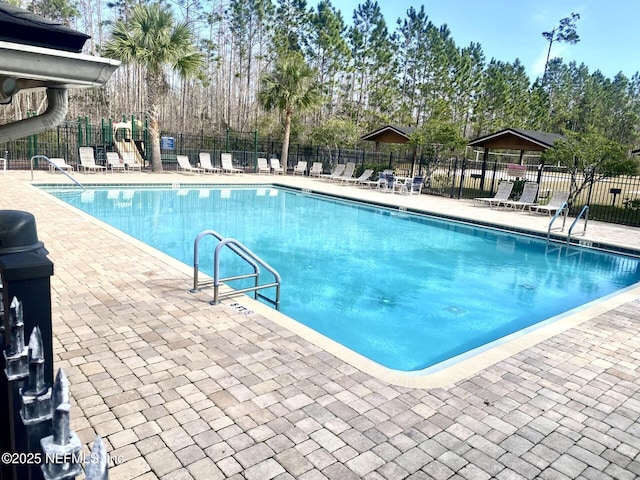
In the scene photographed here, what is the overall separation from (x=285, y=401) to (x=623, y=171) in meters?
13.4

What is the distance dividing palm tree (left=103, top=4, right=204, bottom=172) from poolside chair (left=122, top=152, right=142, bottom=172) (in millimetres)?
2804

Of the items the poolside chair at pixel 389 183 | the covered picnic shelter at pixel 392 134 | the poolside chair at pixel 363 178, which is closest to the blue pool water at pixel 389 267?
the poolside chair at pixel 389 183

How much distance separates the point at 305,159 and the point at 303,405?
24.6m

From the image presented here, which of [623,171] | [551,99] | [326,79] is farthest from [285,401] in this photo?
[551,99]

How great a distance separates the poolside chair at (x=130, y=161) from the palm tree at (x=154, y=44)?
280 centimetres

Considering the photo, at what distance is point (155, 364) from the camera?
3.82 metres

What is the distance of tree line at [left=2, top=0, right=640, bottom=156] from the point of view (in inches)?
1286

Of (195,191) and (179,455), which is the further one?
(195,191)

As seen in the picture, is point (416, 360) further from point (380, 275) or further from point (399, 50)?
point (399, 50)

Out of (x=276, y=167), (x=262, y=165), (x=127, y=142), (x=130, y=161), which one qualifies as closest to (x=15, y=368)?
(x=130, y=161)

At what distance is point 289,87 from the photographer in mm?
23297

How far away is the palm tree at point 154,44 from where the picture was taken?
59.1 feet

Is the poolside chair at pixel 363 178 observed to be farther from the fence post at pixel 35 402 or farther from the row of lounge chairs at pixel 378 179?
the fence post at pixel 35 402

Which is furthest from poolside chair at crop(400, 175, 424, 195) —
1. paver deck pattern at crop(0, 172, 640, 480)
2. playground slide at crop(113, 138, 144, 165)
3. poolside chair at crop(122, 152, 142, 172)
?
paver deck pattern at crop(0, 172, 640, 480)
